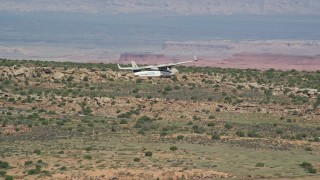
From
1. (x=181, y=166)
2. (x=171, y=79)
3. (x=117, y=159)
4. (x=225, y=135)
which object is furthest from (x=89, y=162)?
(x=171, y=79)

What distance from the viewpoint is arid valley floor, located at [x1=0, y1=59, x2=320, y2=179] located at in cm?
4069

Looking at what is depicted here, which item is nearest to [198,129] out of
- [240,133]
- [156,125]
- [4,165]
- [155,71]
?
[240,133]

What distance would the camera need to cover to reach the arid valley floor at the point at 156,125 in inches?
1602

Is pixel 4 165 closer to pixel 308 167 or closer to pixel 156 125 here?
pixel 308 167

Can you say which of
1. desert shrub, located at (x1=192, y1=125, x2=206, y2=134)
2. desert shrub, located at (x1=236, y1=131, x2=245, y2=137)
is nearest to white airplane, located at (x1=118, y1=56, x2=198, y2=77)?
desert shrub, located at (x1=192, y1=125, x2=206, y2=134)

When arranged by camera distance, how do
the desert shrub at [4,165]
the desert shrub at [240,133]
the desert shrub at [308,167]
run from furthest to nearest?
the desert shrub at [240,133], the desert shrub at [308,167], the desert shrub at [4,165]

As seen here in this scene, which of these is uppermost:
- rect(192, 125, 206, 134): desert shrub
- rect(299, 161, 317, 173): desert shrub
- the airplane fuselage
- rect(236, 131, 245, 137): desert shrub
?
the airplane fuselage

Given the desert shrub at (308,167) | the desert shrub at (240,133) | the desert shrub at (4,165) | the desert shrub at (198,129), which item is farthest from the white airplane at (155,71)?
the desert shrub at (4,165)

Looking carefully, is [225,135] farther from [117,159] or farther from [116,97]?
[116,97]

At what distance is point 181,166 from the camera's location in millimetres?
40875

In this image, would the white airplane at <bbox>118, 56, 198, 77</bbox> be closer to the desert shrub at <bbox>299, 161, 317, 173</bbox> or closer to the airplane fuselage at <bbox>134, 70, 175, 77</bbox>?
the airplane fuselage at <bbox>134, 70, 175, 77</bbox>

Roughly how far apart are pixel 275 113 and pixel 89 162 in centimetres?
2611

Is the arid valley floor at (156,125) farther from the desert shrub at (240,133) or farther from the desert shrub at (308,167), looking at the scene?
the desert shrub at (240,133)

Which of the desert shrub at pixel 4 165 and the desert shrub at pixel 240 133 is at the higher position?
the desert shrub at pixel 240 133
